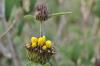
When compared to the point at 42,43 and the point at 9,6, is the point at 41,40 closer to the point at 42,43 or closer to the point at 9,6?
the point at 42,43

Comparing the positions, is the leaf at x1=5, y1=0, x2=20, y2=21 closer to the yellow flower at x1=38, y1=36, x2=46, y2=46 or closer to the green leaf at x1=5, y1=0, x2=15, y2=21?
the green leaf at x1=5, y1=0, x2=15, y2=21

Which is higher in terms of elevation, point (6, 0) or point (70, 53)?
point (6, 0)

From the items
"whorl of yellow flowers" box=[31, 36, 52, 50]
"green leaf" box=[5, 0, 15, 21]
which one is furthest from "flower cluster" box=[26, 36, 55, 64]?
"green leaf" box=[5, 0, 15, 21]

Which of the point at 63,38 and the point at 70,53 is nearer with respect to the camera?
the point at 70,53

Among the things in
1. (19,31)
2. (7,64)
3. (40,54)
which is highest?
(40,54)

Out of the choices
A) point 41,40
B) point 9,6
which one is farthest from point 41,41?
point 9,6

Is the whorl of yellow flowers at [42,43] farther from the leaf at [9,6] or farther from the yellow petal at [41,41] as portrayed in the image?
the leaf at [9,6]

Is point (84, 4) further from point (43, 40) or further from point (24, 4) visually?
point (43, 40)

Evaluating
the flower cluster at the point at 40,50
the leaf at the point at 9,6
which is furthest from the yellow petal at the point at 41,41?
the leaf at the point at 9,6

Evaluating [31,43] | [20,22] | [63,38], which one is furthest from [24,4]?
[63,38]
